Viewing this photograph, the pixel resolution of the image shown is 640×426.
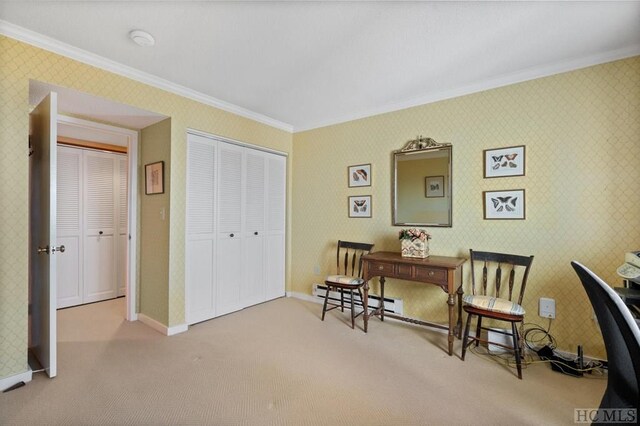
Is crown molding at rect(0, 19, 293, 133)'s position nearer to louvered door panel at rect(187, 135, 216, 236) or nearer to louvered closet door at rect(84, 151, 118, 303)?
louvered door panel at rect(187, 135, 216, 236)

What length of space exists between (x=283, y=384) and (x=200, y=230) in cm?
185

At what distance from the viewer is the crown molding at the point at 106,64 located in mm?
2023

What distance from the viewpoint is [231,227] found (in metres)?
3.52

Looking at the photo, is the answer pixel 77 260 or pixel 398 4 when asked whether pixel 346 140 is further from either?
pixel 77 260

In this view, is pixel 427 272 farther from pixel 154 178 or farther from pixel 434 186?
pixel 154 178

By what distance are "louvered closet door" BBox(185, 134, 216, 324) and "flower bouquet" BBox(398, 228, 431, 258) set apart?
209 centimetres

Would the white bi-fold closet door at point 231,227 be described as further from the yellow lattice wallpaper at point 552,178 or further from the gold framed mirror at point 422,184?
the gold framed mirror at point 422,184

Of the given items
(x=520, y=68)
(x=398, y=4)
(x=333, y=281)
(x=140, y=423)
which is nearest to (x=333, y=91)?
(x=398, y=4)

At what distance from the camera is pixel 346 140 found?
3.74 meters

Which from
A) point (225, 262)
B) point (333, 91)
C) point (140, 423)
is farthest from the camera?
point (225, 262)

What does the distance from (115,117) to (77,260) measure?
2110 millimetres

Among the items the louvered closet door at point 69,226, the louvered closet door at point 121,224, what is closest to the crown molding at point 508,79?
the louvered closet door at point 121,224

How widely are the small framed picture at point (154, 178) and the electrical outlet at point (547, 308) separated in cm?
369

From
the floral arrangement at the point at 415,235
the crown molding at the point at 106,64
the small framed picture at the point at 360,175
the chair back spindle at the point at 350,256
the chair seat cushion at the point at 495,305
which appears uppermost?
the crown molding at the point at 106,64
